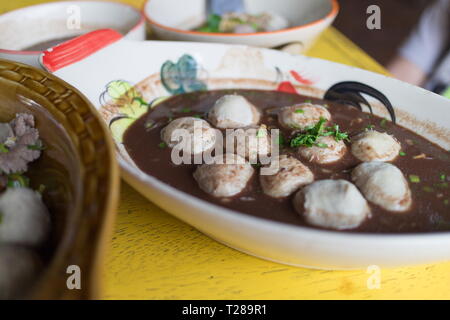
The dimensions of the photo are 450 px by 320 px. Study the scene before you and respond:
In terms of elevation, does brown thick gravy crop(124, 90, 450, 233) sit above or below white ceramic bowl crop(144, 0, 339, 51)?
below

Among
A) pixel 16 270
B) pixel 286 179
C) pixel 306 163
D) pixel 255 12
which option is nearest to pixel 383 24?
pixel 255 12

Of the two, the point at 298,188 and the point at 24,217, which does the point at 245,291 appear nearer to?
the point at 298,188

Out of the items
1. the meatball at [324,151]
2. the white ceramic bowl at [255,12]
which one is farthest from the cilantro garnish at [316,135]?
the white ceramic bowl at [255,12]

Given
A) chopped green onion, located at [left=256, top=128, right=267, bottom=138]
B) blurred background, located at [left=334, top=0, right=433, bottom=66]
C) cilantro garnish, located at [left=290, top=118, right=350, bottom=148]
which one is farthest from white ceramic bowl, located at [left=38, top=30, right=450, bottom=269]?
blurred background, located at [left=334, top=0, right=433, bottom=66]

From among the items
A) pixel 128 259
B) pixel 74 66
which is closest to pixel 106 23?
pixel 74 66

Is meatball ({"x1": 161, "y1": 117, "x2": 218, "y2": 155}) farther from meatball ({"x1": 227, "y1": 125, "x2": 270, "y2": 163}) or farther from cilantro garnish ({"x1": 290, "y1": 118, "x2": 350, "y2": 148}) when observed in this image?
cilantro garnish ({"x1": 290, "y1": 118, "x2": 350, "y2": 148})

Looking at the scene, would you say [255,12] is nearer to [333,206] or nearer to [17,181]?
[333,206]
